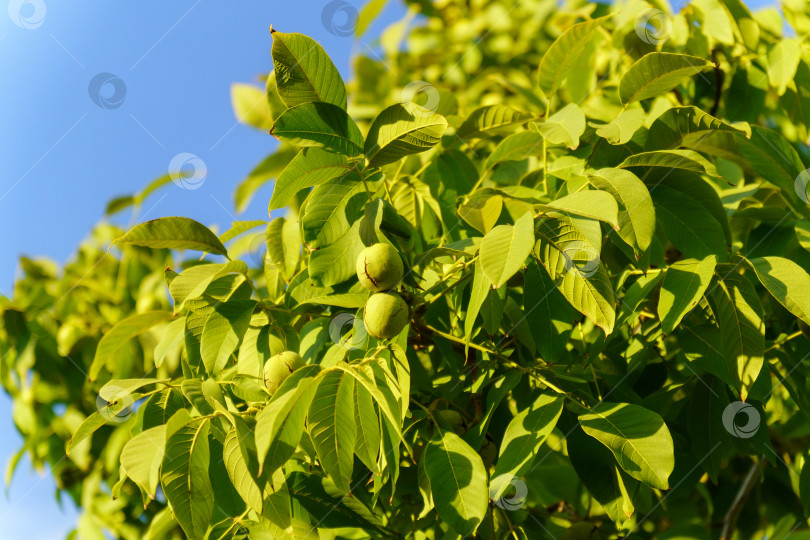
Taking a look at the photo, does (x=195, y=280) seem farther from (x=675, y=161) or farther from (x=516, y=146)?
(x=675, y=161)

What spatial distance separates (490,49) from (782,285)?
100 inches

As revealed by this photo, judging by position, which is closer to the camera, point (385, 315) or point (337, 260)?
point (385, 315)

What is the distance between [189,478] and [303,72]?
2.27ft

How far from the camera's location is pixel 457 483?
1085 millimetres

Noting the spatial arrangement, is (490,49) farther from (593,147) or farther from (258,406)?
(258,406)

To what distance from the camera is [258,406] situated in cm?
123

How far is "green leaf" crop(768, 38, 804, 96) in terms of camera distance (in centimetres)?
170

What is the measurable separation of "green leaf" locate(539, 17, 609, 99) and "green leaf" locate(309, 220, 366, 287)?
642 mm

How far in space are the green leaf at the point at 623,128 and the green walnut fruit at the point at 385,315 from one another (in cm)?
50

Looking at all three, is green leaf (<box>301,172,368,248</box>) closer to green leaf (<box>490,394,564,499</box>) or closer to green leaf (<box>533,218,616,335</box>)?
green leaf (<box>533,218,616,335</box>)

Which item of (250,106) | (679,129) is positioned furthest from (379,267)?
(250,106)

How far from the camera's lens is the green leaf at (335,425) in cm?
106

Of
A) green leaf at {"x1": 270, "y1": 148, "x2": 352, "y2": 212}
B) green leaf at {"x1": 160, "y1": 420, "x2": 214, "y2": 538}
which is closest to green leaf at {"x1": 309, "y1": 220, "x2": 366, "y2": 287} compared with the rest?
green leaf at {"x1": 270, "y1": 148, "x2": 352, "y2": 212}

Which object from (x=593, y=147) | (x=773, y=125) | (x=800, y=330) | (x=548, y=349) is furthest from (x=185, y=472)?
(x=773, y=125)
